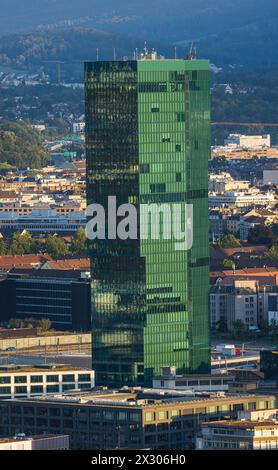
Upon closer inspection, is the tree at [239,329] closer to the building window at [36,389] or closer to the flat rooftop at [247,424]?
the building window at [36,389]

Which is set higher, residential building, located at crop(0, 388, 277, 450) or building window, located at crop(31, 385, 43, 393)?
building window, located at crop(31, 385, 43, 393)

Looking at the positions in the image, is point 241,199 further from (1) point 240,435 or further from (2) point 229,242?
(1) point 240,435

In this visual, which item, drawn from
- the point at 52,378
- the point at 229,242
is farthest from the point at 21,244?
the point at 52,378

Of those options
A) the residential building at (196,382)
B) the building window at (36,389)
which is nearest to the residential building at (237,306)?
the building window at (36,389)

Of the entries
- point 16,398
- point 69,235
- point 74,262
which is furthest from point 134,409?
point 69,235

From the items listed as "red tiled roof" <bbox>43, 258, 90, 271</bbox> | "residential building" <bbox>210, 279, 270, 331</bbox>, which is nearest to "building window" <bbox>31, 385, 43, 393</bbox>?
"residential building" <bbox>210, 279, 270, 331</bbox>

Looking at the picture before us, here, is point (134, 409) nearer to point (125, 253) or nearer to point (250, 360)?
point (125, 253)

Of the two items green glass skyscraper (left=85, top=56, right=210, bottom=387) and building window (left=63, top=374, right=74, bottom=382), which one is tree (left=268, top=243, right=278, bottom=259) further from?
building window (left=63, top=374, right=74, bottom=382)
